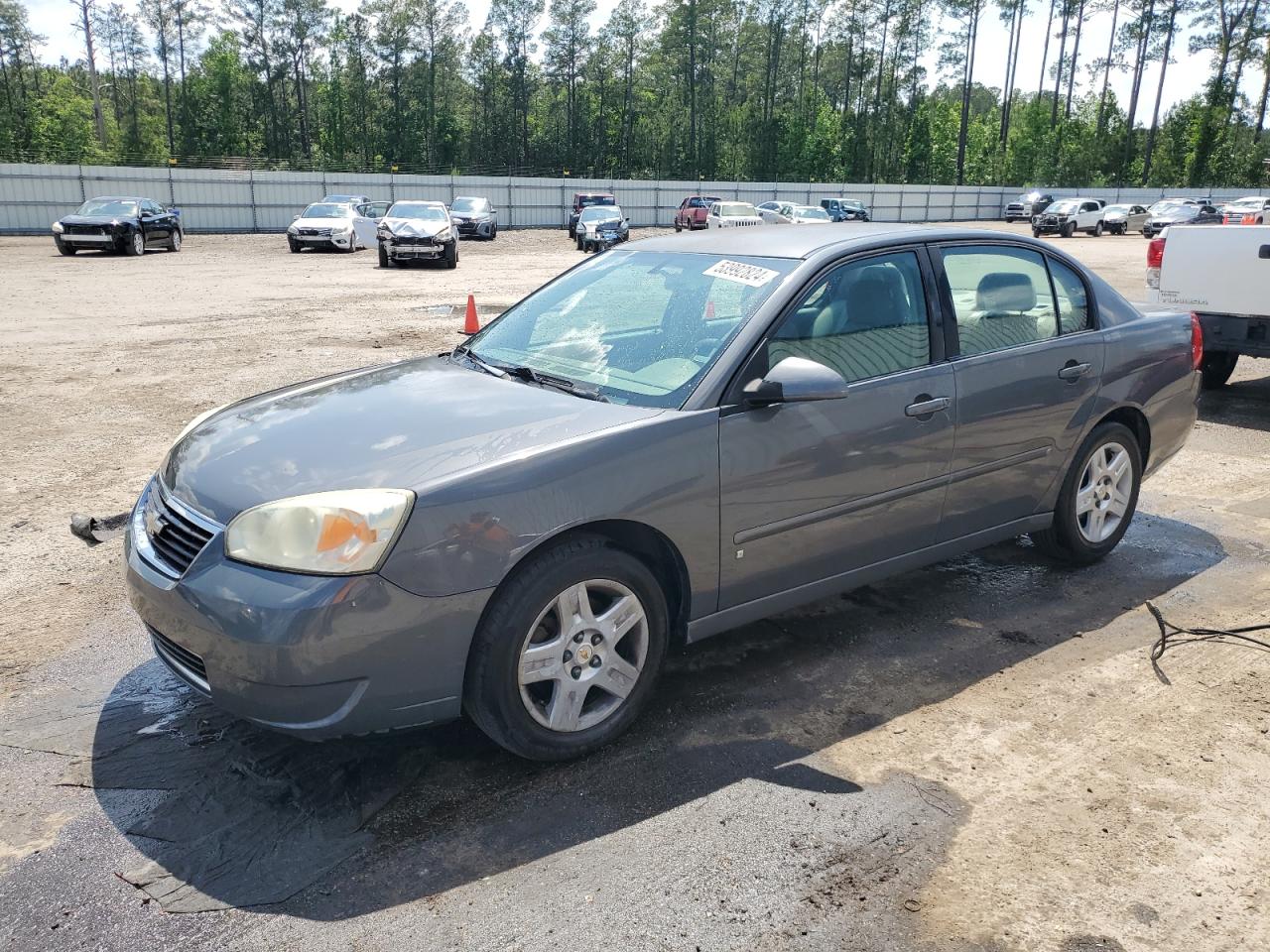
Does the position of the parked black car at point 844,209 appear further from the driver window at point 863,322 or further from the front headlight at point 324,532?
the front headlight at point 324,532

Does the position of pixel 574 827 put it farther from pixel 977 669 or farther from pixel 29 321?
pixel 29 321

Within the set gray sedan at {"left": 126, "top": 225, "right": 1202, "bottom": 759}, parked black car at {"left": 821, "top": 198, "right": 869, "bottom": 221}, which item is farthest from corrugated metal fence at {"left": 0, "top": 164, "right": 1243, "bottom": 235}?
gray sedan at {"left": 126, "top": 225, "right": 1202, "bottom": 759}

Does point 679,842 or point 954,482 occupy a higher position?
point 954,482

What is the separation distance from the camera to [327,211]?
29844 millimetres

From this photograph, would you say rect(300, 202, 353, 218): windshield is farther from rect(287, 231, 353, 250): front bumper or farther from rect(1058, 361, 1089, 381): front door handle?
rect(1058, 361, 1089, 381): front door handle

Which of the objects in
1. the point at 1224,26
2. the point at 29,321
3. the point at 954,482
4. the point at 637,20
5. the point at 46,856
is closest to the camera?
the point at 46,856

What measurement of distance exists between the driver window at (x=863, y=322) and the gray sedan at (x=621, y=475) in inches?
0.5

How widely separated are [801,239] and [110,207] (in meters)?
27.7

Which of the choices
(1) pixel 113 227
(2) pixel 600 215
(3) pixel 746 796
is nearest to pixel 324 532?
(3) pixel 746 796

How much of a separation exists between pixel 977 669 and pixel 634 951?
7.03 feet

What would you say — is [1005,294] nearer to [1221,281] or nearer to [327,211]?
[1221,281]

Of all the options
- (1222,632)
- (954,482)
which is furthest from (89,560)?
(1222,632)

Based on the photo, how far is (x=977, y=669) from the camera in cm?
412

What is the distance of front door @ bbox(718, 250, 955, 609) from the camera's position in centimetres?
364
